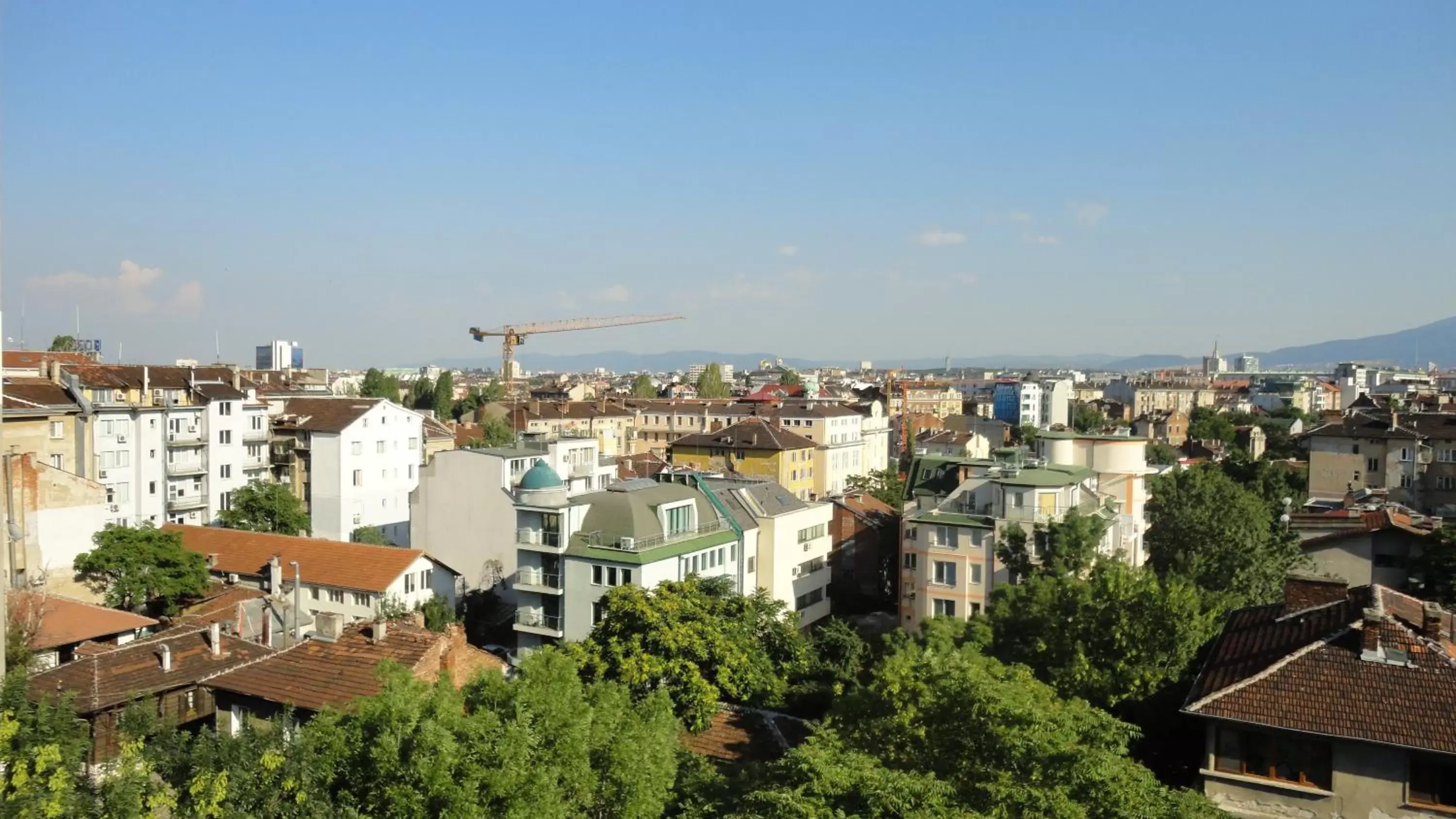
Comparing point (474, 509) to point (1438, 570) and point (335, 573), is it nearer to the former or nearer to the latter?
point (335, 573)

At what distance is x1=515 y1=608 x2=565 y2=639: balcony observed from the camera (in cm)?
3250

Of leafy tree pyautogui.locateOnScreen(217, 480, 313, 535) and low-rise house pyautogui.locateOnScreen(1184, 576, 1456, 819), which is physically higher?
low-rise house pyautogui.locateOnScreen(1184, 576, 1456, 819)

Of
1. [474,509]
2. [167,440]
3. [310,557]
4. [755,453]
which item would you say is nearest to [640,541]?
[474,509]

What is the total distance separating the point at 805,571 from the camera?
129 feet

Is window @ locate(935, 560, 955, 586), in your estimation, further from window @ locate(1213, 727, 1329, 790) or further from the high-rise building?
the high-rise building

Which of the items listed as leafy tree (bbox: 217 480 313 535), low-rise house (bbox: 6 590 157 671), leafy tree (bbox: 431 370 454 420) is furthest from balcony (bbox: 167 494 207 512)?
leafy tree (bbox: 431 370 454 420)

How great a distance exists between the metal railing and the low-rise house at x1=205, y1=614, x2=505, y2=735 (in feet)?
26.4

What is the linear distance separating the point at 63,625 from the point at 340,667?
11298 mm

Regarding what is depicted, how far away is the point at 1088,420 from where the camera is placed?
12688 centimetres

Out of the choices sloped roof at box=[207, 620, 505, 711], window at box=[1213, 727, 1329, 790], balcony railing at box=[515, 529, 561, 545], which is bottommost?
sloped roof at box=[207, 620, 505, 711]

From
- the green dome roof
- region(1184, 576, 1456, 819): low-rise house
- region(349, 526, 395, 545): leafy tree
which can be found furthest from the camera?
region(349, 526, 395, 545): leafy tree

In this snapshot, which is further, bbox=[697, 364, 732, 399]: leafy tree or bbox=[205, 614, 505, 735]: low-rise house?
bbox=[697, 364, 732, 399]: leafy tree

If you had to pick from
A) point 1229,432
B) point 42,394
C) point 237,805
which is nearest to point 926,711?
point 237,805

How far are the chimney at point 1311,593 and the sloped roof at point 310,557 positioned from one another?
1084 inches
